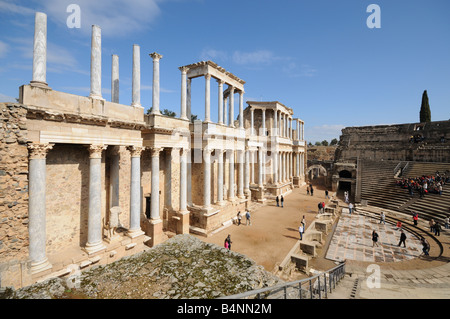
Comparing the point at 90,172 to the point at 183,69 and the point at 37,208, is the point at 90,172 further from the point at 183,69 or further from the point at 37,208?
the point at 183,69

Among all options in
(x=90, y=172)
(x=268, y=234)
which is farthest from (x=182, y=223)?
(x=90, y=172)

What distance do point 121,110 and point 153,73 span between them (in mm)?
3380

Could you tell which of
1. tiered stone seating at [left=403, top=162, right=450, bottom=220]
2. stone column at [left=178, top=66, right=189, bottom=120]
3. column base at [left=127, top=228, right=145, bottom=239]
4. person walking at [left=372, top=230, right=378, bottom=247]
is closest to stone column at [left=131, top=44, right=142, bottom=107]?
stone column at [left=178, top=66, right=189, bottom=120]

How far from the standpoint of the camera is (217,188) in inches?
679

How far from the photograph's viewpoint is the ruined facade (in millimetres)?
6723

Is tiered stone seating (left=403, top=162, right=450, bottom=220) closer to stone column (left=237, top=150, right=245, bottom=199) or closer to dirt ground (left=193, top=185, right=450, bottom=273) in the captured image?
dirt ground (left=193, top=185, right=450, bottom=273)

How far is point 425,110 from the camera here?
3972cm

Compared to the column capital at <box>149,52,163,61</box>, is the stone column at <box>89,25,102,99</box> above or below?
below

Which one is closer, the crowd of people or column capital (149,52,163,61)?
column capital (149,52,163,61)

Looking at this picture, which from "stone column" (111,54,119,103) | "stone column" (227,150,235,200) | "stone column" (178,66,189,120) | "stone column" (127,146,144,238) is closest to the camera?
"stone column" (127,146,144,238)

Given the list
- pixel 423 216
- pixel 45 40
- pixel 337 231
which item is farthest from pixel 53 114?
pixel 423 216

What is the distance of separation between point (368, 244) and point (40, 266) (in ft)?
58.2

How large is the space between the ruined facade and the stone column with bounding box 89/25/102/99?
43mm
